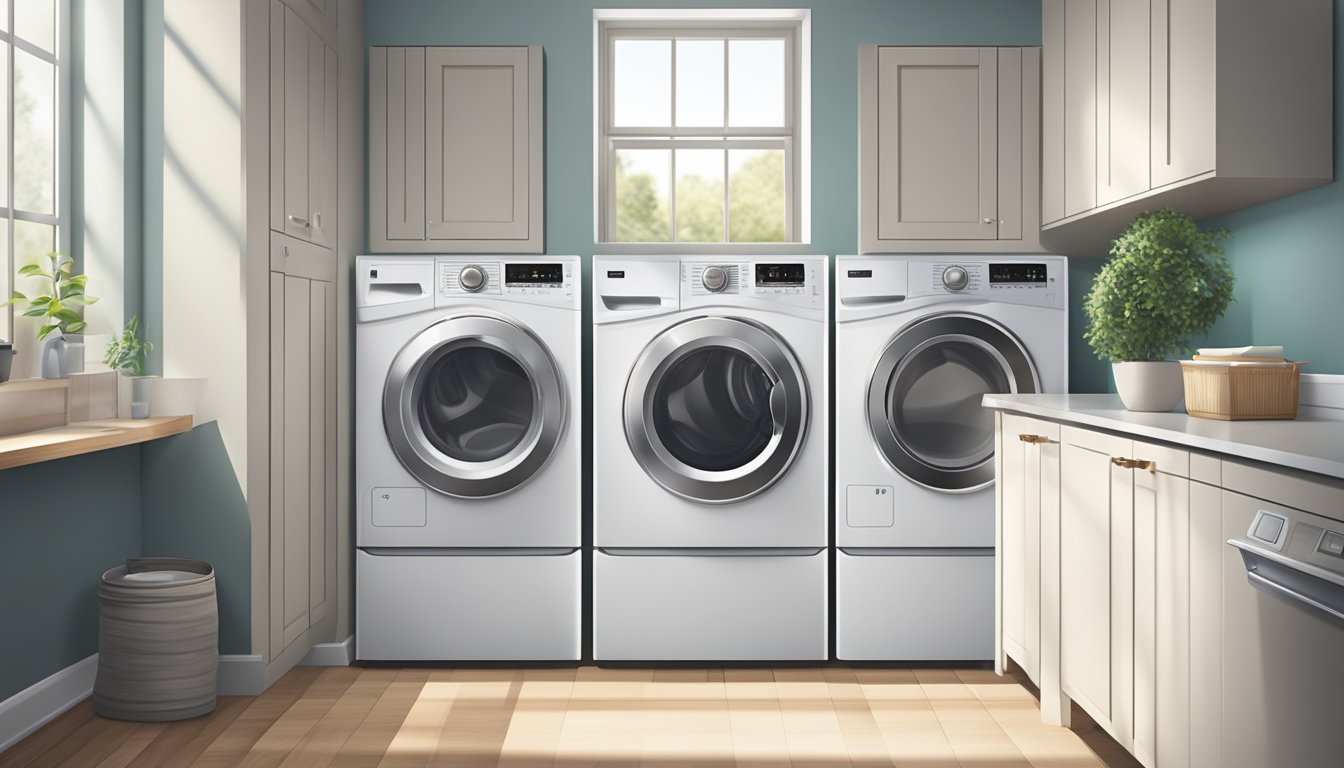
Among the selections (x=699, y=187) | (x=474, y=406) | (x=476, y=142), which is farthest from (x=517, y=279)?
(x=699, y=187)

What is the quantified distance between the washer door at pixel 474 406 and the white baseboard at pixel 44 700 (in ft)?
3.35

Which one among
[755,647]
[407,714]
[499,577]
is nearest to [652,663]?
[755,647]

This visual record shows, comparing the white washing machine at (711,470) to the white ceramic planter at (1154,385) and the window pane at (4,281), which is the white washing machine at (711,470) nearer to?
the white ceramic planter at (1154,385)

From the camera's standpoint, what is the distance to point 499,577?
115 inches

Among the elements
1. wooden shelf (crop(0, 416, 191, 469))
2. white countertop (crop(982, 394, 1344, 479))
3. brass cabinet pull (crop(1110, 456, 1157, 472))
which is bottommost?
brass cabinet pull (crop(1110, 456, 1157, 472))

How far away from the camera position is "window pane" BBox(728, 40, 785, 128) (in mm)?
3445

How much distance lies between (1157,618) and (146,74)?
286 centimetres

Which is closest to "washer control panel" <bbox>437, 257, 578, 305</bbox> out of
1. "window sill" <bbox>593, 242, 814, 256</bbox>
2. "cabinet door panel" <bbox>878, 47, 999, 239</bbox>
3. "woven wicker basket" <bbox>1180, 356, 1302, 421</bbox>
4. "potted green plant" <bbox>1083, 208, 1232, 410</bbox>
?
"window sill" <bbox>593, 242, 814, 256</bbox>

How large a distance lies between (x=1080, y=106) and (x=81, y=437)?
2881 mm

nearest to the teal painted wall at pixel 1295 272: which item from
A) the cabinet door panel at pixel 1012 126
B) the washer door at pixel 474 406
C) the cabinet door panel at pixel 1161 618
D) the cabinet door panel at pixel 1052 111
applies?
the cabinet door panel at pixel 1052 111

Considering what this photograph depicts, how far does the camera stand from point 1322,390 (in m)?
2.14

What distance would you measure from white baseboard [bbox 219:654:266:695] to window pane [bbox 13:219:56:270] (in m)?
1.14

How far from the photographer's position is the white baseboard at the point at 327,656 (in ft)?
9.64

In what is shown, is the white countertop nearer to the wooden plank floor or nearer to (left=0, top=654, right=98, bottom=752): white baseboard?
the wooden plank floor
